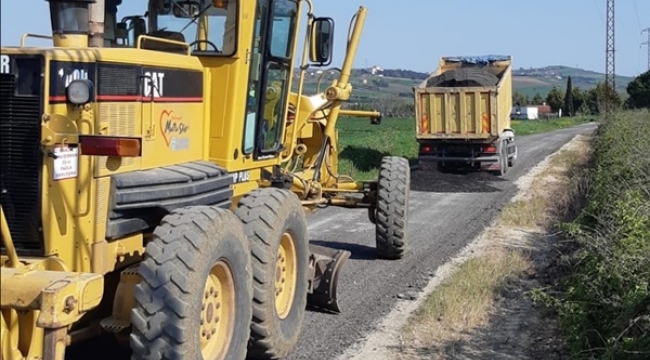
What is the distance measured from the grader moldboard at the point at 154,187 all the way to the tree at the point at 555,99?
82656 millimetres

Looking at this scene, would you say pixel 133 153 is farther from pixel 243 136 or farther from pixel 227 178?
pixel 243 136

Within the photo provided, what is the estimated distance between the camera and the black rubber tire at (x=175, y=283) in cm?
463

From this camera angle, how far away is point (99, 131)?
197 inches

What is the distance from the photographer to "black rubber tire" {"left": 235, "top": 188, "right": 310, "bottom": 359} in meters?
5.84

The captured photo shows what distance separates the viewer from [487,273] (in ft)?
29.5

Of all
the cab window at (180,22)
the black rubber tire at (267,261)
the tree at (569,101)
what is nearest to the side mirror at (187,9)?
the cab window at (180,22)

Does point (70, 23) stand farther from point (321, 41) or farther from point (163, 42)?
point (321, 41)

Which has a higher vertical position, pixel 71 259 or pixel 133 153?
pixel 133 153

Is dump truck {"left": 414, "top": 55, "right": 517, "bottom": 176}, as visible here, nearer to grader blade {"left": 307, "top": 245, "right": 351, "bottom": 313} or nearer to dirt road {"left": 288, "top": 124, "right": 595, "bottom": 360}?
dirt road {"left": 288, "top": 124, "right": 595, "bottom": 360}

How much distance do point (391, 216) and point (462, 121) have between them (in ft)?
32.9

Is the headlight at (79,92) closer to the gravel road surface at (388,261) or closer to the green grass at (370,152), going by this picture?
the gravel road surface at (388,261)

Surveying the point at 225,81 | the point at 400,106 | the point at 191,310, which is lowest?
the point at 191,310

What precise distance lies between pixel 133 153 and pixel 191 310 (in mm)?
935

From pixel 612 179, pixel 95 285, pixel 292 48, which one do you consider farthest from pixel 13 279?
pixel 612 179
